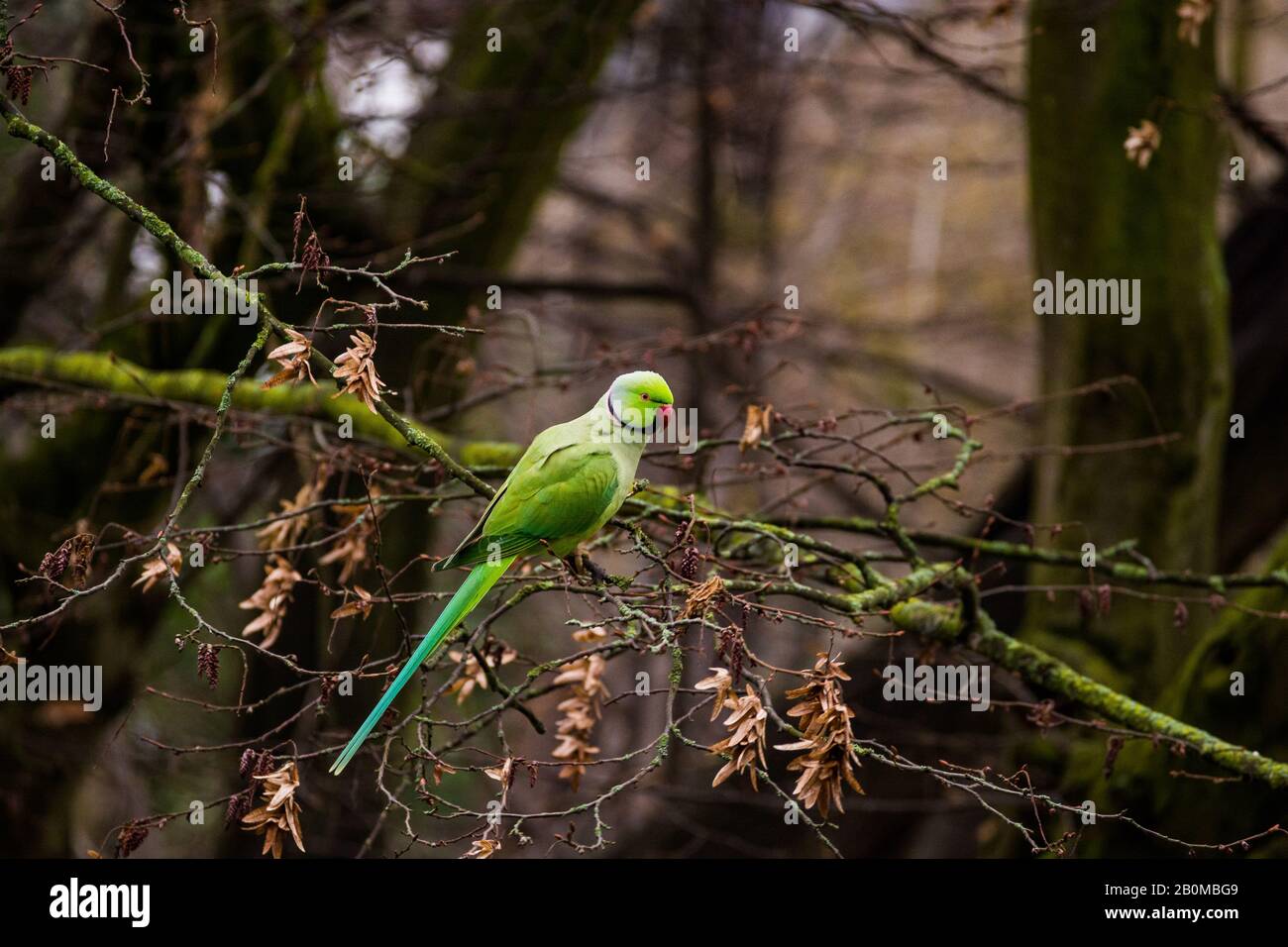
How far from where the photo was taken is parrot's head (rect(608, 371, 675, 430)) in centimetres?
408

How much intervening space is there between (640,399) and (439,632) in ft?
3.77

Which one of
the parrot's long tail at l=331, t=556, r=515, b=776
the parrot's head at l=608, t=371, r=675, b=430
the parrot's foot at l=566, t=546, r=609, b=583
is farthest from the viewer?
the parrot's head at l=608, t=371, r=675, b=430

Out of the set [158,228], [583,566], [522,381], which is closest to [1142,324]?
[522,381]

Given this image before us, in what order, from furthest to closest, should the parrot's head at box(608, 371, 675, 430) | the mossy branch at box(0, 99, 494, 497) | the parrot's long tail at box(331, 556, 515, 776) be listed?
1. the parrot's head at box(608, 371, 675, 430)
2. the parrot's long tail at box(331, 556, 515, 776)
3. the mossy branch at box(0, 99, 494, 497)

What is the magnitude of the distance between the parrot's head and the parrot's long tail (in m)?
0.68

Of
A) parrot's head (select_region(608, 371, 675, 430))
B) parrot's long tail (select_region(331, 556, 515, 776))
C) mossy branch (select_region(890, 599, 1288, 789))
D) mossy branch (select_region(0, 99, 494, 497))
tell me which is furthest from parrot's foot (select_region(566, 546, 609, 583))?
mossy branch (select_region(890, 599, 1288, 789))

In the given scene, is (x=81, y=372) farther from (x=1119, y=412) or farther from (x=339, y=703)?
(x=1119, y=412)

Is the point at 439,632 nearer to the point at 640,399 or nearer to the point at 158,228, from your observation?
the point at 640,399

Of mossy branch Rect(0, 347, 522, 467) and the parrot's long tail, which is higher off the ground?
mossy branch Rect(0, 347, 522, 467)

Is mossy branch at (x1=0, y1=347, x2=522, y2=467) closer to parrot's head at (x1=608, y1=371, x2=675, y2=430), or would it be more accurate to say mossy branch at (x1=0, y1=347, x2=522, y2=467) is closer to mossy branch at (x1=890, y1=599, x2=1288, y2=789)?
parrot's head at (x1=608, y1=371, x2=675, y2=430)

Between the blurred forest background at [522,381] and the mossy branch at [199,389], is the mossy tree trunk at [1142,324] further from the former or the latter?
the mossy branch at [199,389]

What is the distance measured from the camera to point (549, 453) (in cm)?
395

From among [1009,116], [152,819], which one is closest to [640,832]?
[152,819]

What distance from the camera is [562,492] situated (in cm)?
386
